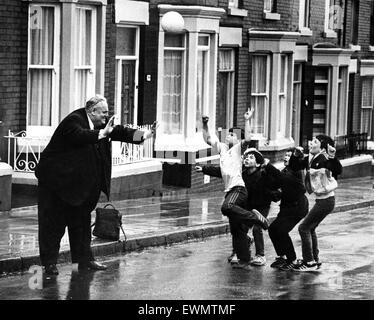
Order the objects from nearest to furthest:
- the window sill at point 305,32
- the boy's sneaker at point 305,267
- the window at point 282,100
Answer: the boy's sneaker at point 305,267
the window at point 282,100
the window sill at point 305,32


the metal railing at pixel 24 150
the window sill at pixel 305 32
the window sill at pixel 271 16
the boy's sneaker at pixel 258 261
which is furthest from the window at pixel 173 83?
the boy's sneaker at pixel 258 261

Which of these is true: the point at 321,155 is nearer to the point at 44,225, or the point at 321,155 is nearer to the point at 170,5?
the point at 44,225

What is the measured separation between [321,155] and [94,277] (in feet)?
11.4

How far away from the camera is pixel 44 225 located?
14.4 metres

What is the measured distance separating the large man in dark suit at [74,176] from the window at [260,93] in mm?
16454

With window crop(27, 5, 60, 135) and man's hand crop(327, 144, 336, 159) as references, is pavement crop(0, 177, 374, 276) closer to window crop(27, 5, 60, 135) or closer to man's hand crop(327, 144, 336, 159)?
window crop(27, 5, 60, 135)

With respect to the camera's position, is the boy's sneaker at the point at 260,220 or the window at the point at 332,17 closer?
the boy's sneaker at the point at 260,220

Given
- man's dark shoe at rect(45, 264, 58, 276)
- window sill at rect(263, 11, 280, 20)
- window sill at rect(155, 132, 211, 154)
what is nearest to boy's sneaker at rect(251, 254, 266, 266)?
man's dark shoe at rect(45, 264, 58, 276)

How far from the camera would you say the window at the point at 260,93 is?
3084 cm

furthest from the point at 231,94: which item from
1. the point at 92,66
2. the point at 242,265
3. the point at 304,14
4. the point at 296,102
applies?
the point at 242,265

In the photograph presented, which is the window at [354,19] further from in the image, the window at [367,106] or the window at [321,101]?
the window at [321,101]

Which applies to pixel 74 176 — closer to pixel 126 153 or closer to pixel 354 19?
pixel 126 153

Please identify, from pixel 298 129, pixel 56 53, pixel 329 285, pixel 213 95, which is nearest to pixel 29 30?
pixel 56 53

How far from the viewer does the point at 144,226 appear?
1881 cm
